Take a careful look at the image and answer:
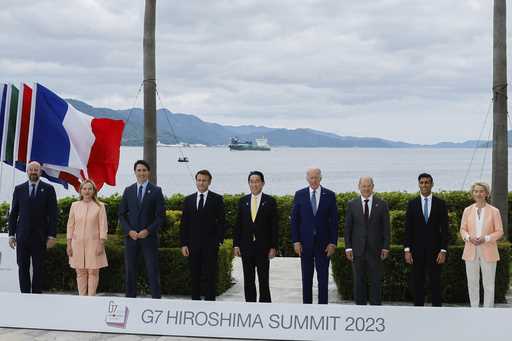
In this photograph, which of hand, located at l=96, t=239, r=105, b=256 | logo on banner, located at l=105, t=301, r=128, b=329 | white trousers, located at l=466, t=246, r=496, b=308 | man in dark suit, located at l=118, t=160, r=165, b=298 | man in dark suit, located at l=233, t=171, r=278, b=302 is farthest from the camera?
hand, located at l=96, t=239, r=105, b=256

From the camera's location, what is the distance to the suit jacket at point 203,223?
26.0 feet

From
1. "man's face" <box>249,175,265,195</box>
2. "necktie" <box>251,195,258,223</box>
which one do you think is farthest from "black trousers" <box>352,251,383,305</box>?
"man's face" <box>249,175,265,195</box>

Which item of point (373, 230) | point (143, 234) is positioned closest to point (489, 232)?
point (373, 230)

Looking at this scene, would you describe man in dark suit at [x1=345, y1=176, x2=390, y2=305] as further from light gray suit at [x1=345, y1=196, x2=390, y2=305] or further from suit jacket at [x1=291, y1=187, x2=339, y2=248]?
suit jacket at [x1=291, y1=187, x2=339, y2=248]

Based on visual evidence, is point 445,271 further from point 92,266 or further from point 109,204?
point 109,204

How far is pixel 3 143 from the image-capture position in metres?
9.48

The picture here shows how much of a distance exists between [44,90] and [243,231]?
4.18 meters

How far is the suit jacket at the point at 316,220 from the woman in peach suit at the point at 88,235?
8.40 ft

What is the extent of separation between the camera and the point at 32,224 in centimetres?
820

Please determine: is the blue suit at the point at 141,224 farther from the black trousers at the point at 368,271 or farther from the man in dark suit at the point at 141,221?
the black trousers at the point at 368,271

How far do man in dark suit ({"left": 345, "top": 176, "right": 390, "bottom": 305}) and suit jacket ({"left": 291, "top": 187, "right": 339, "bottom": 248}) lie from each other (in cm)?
22

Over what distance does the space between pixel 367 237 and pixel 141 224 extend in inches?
114

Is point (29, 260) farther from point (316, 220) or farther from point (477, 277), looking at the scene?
point (477, 277)

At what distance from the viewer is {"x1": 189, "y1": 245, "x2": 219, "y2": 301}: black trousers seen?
26.0 ft
